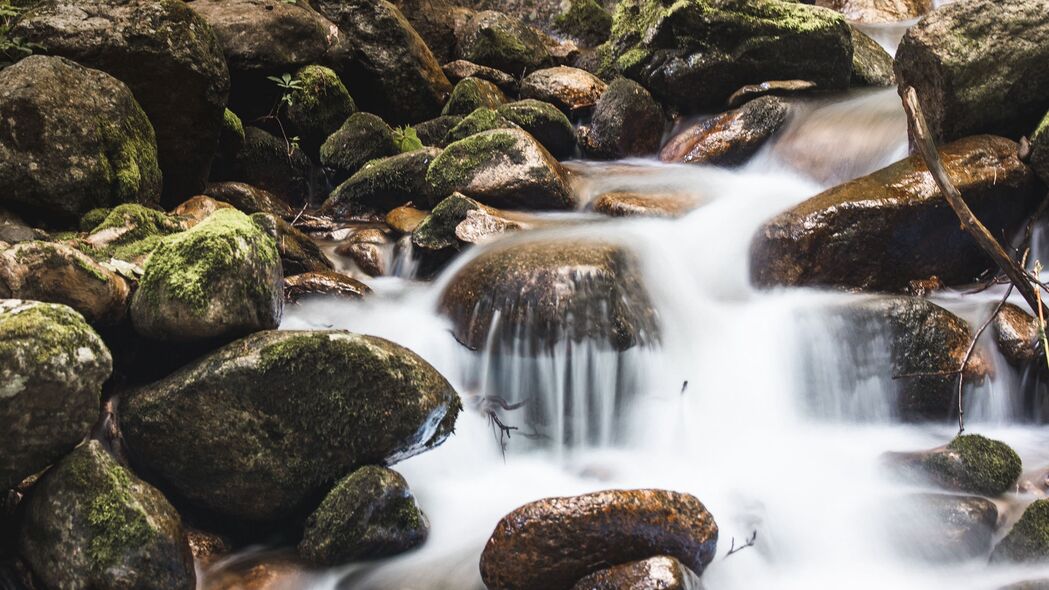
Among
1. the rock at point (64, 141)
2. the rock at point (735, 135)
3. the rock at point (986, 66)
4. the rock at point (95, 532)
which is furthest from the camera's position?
the rock at point (735, 135)

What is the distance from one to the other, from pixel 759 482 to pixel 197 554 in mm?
3267

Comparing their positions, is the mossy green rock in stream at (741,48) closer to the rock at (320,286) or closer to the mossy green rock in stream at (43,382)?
the rock at (320,286)

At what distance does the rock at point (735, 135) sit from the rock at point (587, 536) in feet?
21.9

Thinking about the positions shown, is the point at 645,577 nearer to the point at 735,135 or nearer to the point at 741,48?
the point at 735,135

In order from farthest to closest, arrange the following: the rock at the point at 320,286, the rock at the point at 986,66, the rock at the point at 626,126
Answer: the rock at the point at 626,126, the rock at the point at 986,66, the rock at the point at 320,286

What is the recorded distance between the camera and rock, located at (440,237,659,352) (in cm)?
507

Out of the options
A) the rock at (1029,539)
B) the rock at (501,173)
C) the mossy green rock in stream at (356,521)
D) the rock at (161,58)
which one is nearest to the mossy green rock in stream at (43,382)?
the mossy green rock in stream at (356,521)

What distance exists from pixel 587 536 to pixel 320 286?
362 centimetres

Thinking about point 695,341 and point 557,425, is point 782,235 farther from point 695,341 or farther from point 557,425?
point 557,425

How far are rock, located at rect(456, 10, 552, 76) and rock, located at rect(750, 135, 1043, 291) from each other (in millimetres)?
8651

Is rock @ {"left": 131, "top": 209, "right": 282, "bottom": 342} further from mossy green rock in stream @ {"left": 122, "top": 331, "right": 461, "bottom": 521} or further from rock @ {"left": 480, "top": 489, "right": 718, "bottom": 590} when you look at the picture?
rock @ {"left": 480, "top": 489, "right": 718, "bottom": 590}

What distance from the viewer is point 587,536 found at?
3080mm

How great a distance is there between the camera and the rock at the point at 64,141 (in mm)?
4992

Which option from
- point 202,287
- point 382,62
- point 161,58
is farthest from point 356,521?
point 382,62
